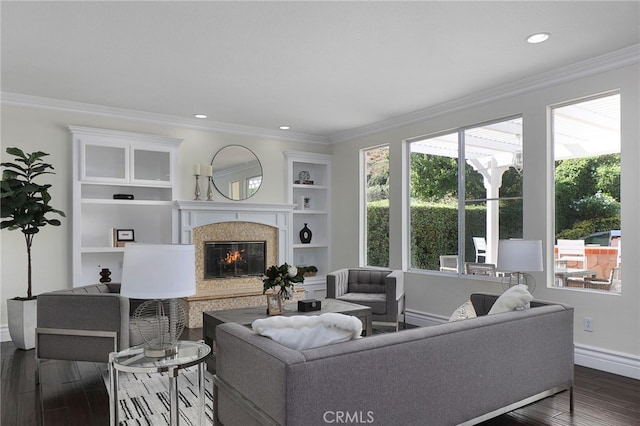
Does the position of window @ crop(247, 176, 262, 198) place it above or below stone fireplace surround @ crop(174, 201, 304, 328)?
above

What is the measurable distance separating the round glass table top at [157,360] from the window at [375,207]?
4181mm

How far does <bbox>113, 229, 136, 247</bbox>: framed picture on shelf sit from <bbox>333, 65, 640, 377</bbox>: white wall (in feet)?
11.3

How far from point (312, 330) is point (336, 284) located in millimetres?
3297

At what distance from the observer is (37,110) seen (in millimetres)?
5113

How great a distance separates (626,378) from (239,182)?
5065 millimetres

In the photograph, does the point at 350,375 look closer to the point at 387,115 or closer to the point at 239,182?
the point at 387,115

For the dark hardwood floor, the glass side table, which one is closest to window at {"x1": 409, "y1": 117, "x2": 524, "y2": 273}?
the dark hardwood floor

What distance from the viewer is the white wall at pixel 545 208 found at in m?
3.70

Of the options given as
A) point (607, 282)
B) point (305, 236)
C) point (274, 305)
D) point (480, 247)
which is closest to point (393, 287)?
point (480, 247)

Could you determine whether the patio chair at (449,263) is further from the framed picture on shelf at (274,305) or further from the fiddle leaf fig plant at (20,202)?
the fiddle leaf fig plant at (20,202)

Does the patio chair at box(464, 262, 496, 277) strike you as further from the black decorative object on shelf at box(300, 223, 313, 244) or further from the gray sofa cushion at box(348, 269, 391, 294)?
the black decorative object on shelf at box(300, 223, 313, 244)

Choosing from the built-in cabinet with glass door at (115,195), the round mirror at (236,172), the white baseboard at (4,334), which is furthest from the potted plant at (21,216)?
the round mirror at (236,172)

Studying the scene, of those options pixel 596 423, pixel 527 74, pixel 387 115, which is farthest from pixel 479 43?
pixel 596 423

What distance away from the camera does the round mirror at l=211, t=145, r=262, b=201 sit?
6396 millimetres
